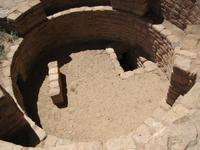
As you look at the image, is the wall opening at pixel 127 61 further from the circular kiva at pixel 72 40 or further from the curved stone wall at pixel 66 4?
the curved stone wall at pixel 66 4

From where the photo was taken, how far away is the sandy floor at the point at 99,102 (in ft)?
22.0

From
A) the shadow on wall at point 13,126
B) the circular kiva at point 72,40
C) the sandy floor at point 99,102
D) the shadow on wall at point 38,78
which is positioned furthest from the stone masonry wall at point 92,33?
the shadow on wall at point 13,126

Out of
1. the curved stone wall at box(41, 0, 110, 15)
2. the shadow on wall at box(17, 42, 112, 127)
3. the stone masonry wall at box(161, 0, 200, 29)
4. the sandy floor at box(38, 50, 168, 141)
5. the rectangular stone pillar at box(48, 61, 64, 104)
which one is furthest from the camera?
Result: the curved stone wall at box(41, 0, 110, 15)

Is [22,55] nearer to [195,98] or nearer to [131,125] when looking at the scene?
[131,125]

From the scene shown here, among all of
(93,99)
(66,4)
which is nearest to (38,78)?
(93,99)

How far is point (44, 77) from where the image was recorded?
A: 25.8 ft

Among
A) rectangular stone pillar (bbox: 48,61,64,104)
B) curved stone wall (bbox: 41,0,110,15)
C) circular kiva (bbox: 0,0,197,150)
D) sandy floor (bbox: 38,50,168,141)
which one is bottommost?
sandy floor (bbox: 38,50,168,141)

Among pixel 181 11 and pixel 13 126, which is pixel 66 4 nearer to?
pixel 181 11

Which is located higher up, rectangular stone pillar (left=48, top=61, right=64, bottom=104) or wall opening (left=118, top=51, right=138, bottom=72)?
rectangular stone pillar (left=48, top=61, right=64, bottom=104)

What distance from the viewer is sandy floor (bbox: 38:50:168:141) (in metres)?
6.70

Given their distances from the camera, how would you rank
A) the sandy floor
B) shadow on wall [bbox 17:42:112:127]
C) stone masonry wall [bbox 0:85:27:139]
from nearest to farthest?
1. stone masonry wall [bbox 0:85:27:139]
2. the sandy floor
3. shadow on wall [bbox 17:42:112:127]

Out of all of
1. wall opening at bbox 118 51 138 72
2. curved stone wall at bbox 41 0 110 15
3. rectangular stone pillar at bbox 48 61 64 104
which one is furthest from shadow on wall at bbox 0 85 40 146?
wall opening at bbox 118 51 138 72

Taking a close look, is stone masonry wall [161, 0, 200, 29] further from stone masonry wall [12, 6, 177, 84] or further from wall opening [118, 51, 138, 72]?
wall opening [118, 51, 138, 72]

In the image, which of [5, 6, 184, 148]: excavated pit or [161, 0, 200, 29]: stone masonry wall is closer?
[161, 0, 200, 29]: stone masonry wall
